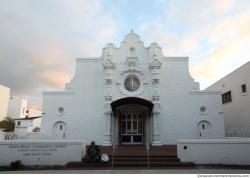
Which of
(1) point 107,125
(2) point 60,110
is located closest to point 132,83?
(1) point 107,125

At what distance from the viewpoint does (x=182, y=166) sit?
463 inches

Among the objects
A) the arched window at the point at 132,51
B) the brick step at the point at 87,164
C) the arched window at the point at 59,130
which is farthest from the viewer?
the arched window at the point at 132,51

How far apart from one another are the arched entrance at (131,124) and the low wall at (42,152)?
5719 millimetres

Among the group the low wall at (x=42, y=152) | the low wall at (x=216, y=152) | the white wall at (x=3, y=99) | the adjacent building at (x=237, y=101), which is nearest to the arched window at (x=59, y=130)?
the low wall at (x=42, y=152)

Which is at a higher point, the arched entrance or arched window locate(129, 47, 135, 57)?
arched window locate(129, 47, 135, 57)

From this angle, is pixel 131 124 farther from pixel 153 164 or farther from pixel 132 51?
pixel 153 164

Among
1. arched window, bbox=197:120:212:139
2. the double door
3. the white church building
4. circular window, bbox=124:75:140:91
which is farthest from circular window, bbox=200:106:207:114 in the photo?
circular window, bbox=124:75:140:91

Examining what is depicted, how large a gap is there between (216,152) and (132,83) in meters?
9.23

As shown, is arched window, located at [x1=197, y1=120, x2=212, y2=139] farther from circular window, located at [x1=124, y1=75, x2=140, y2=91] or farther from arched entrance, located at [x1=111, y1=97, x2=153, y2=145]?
circular window, located at [x1=124, y1=75, x2=140, y2=91]

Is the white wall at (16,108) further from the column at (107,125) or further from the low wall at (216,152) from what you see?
the low wall at (216,152)

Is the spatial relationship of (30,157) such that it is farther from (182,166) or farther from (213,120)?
(213,120)

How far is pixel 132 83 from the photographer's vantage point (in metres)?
19.5

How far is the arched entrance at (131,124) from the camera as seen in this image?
60.8 feet

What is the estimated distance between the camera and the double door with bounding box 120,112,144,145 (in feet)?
61.1
